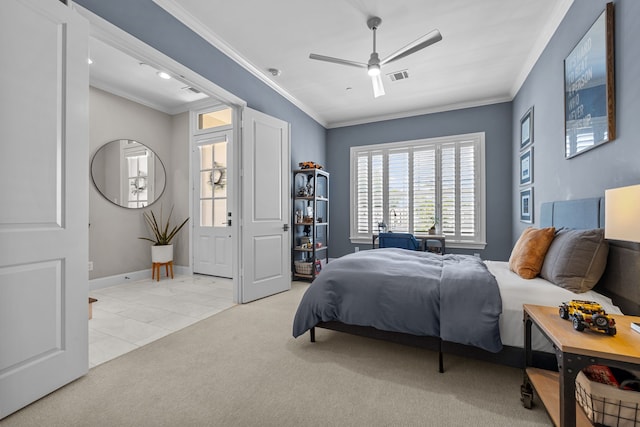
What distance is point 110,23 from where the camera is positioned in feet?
6.81

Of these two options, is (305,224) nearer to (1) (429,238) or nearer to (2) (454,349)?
(1) (429,238)

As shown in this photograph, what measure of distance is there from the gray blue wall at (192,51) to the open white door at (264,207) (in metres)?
0.36

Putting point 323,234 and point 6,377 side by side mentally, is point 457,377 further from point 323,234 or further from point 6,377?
point 323,234

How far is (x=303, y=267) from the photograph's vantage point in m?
4.57

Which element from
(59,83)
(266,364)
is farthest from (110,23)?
(266,364)

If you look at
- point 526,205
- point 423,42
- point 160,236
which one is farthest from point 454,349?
point 160,236

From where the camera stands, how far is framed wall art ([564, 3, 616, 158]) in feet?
6.09

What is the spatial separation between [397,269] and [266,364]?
122cm

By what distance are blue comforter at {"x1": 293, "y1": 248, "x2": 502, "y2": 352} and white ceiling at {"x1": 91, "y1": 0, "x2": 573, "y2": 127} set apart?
2.35 meters

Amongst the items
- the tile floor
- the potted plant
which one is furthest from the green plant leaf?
the tile floor

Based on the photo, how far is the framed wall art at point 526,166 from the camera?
3553 millimetres

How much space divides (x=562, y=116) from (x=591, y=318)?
223 cm

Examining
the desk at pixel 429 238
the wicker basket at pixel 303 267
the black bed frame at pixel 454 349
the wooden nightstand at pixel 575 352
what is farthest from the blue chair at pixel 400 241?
the wooden nightstand at pixel 575 352

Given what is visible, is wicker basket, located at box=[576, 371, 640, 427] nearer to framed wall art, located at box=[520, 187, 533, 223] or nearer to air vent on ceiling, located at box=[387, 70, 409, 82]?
framed wall art, located at box=[520, 187, 533, 223]
